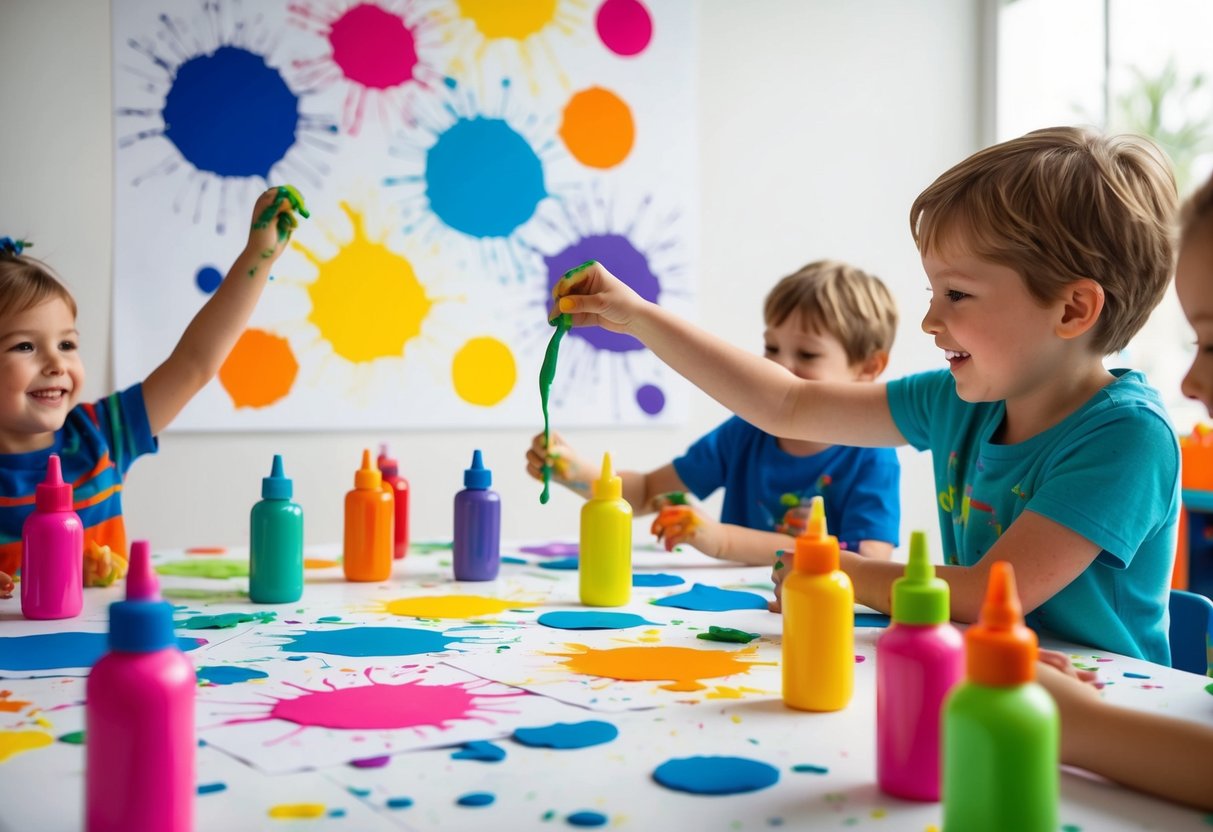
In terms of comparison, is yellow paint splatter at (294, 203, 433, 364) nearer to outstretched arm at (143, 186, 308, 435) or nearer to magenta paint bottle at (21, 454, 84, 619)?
outstretched arm at (143, 186, 308, 435)

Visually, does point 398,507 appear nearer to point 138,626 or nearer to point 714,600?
point 714,600

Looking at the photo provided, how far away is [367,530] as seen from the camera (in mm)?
1408

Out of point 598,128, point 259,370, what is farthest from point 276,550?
point 598,128

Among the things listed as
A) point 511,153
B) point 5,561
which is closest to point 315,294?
point 511,153

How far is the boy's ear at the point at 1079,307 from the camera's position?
1.15 metres

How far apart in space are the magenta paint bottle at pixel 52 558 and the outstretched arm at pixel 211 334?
1.57 ft

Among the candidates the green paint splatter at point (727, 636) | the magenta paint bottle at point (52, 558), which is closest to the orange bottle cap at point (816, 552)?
the green paint splatter at point (727, 636)

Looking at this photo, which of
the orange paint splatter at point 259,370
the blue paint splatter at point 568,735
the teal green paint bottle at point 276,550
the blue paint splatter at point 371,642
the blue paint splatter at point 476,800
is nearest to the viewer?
the blue paint splatter at point 476,800

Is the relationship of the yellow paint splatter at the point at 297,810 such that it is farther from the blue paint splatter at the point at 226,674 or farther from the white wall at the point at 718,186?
the white wall at the point at 718,186

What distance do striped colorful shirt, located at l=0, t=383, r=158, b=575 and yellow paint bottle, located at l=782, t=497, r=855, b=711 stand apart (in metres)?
0.99

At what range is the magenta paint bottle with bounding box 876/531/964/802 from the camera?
25.8 inches

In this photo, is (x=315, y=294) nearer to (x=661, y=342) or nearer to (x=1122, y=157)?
(x=661, y=342)

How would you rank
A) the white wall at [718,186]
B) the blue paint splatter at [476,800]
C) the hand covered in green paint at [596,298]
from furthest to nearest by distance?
1. the white wall at [718,186]
2. the hand covered in green paint at [596,298]
3. the blue paint splatter at [476,800]

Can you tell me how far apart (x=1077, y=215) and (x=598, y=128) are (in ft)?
6.71
